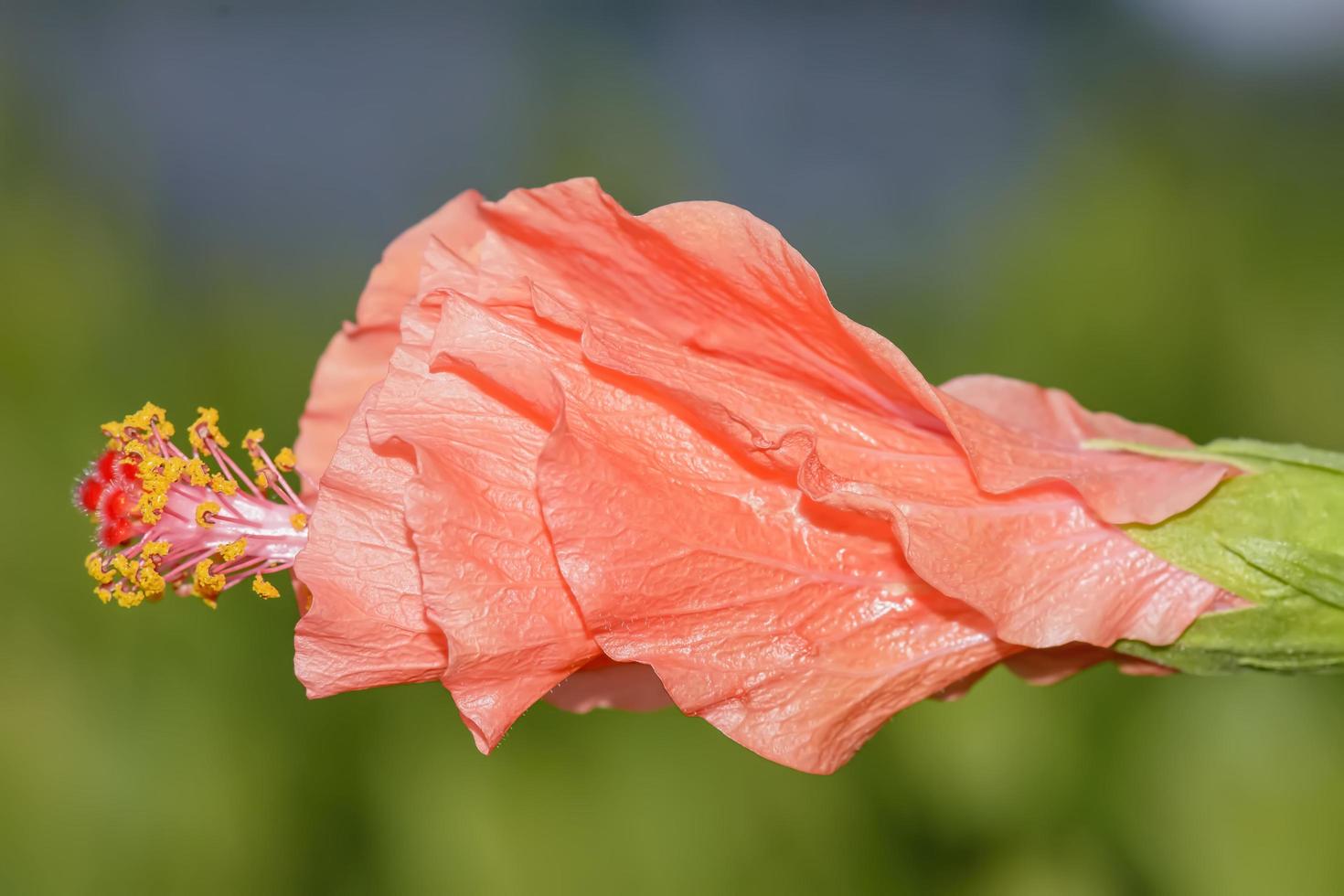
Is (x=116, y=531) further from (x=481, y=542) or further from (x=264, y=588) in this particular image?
(x=481, y=542)

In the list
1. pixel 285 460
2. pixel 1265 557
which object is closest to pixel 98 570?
pixel 285 460

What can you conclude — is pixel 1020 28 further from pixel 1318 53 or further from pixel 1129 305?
pixel 1129 305

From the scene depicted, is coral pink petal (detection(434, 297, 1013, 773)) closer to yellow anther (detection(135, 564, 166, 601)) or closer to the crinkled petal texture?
the crinkled petal texture

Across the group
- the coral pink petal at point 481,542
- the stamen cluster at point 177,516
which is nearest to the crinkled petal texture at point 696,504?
the coral pink petal at point 481,542

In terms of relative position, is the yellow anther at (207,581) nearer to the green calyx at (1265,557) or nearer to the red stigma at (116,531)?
the red stigma at (116,531)

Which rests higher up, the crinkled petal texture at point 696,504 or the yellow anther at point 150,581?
the crinkled petal texture at point 696,504
